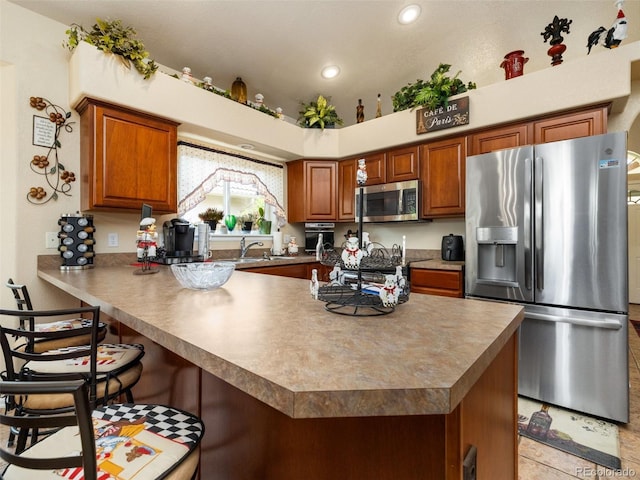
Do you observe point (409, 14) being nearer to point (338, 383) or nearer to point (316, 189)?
point (316, 189)

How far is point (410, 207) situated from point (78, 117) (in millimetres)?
2971

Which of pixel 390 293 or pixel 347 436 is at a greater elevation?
pixel 390 293

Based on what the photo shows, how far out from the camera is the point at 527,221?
7.18 feet

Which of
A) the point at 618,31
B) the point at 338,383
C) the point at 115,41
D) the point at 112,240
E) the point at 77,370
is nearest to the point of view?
the point at 338,383

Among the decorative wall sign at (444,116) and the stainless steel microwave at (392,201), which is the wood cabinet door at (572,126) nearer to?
the decorative wall sign at (444,116)

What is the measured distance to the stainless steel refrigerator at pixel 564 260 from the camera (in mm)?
1904

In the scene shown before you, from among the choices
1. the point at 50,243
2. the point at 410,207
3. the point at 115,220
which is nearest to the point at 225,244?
the point at 115,220

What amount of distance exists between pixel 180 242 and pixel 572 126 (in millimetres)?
3217

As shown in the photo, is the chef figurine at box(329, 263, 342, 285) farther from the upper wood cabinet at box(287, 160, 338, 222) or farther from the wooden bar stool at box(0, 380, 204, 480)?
the upper wood cabinet at box(287, 160, 338, 222)

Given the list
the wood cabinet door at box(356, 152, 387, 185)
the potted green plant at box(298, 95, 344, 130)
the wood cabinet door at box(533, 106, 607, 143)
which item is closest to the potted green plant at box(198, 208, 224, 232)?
the potted green plant at box(298, 95, 344, 130)

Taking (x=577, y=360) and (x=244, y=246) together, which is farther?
(x=244, y=246)

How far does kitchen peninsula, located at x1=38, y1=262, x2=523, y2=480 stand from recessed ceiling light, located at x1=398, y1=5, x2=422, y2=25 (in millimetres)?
2395

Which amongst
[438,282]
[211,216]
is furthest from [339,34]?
[438,282]

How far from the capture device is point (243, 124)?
10.2 feet
